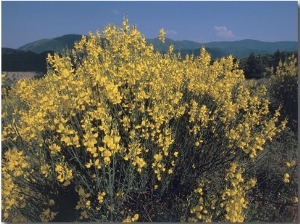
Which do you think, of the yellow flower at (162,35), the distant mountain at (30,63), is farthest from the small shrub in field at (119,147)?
the distant mountain at (30,63)

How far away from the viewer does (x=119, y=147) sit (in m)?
2.09

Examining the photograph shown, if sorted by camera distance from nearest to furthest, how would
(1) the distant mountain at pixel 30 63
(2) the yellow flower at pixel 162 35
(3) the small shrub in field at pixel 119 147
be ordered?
(3) the small shrub in field at pixel 119 147
(2) the yellow flower at pixel 162 35
(1) the distant mountain at pixel 30 63

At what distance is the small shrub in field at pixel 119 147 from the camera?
2.15 metres

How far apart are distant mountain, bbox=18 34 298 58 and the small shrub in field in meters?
0.12

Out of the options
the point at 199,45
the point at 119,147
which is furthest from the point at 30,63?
the point at 119,147

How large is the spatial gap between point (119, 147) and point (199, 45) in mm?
1287

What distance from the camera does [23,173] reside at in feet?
7.54

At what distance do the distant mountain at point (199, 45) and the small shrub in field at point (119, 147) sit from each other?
0.12 meters

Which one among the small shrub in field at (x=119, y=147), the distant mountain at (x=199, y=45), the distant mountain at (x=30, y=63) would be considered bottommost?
the small shrub in field at (x=119, y=147)

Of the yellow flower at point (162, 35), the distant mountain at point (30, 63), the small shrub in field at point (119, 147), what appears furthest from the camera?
the distant mountain at point (30, 63)

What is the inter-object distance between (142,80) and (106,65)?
239mm

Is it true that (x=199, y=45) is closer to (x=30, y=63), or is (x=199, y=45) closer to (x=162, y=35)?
(x=162, y=35)

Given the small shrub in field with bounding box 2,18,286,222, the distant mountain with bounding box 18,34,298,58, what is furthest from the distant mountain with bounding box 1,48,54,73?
the small shrub in field with bounding box 2,18,286,222

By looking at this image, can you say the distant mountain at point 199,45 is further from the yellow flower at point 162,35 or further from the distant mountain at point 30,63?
the distant mountain at point 30,63
